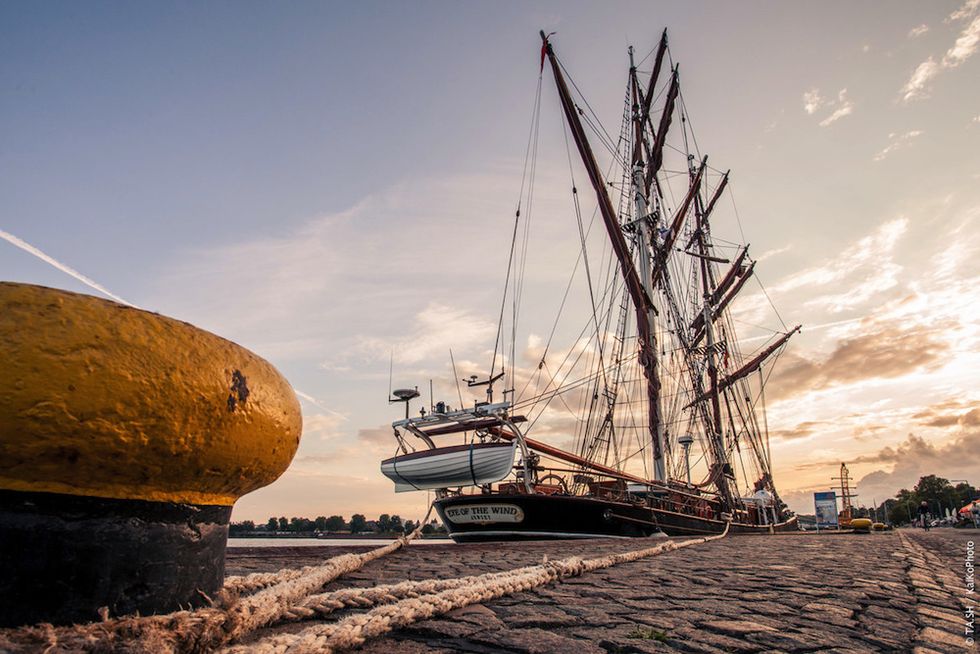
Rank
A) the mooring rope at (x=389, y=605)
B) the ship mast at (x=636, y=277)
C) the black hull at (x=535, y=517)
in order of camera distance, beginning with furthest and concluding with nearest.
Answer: the ship mast at (x=636, y=277) → the black hull at (x=535, y=517) → the mooring rope at (x=389, y=605)

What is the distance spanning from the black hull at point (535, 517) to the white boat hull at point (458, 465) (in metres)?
2.13

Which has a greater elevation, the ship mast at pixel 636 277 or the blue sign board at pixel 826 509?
the ship mast at pixel 636 277

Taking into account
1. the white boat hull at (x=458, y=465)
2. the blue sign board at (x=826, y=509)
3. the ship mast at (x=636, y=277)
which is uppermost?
the ship mast at (x=636, y=277)

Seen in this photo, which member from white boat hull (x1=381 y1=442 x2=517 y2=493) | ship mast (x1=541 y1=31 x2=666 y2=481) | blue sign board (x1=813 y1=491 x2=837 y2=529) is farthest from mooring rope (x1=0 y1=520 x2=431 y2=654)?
blue sign board (x1=813 y1=491 x2=837 y2=529)

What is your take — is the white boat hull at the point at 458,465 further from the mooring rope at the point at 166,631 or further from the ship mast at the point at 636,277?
the ship mast at the point at 636,277

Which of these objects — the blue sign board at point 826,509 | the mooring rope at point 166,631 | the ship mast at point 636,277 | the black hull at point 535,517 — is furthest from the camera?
the blue sign board at point 826,509

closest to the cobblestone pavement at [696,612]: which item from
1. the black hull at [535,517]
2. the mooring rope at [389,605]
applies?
the mooring rope at [389,605]

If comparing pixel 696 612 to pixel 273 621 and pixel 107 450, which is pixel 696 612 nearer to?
pixel 273 621

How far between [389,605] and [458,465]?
33.1ft

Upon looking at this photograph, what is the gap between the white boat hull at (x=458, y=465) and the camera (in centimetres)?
1191

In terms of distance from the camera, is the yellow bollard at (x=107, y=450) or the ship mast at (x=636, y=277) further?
the ship mast at (x=636, y=277)

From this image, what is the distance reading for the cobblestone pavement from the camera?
1.90 m

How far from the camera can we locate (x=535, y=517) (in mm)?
14133

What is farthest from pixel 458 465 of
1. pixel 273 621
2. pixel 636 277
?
pixel 636 277
